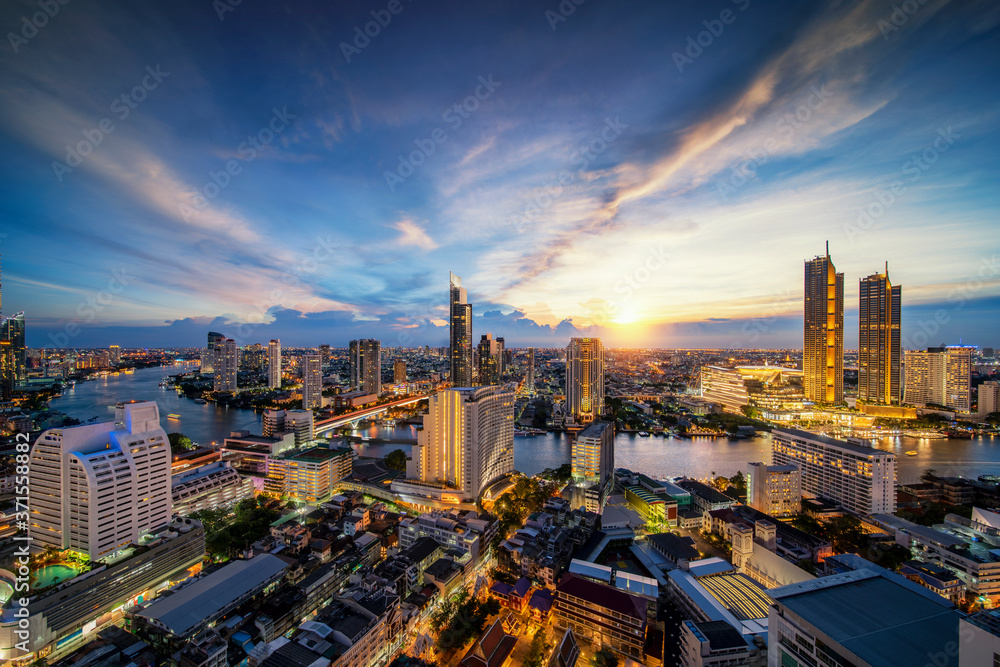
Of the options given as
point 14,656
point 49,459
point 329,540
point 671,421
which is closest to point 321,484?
point 329,540

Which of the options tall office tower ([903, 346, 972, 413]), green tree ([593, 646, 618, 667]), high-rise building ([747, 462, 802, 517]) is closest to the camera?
green tree ([593, 646, 618, 667])

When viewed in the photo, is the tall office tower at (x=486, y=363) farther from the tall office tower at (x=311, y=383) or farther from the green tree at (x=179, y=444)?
the green tree at (x=179, y=444)

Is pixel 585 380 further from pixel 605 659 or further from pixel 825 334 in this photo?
pixel 605 659

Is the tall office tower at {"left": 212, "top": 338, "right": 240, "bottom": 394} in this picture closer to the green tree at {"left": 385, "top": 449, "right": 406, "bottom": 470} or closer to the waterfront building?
the waterfront building

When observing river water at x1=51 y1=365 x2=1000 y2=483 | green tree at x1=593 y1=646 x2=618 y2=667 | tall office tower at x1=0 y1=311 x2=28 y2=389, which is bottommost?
river water at x1=51 y1=365 x2=1000 y2=483

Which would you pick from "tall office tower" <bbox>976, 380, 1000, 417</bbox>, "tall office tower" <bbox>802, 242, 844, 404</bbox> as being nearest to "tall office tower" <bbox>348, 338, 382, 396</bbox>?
"tall office tower" <bbox>802, 242, 844, 404</bbox>

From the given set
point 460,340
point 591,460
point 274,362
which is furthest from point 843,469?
point 274,362

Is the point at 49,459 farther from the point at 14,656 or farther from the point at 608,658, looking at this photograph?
the point at 608,658
